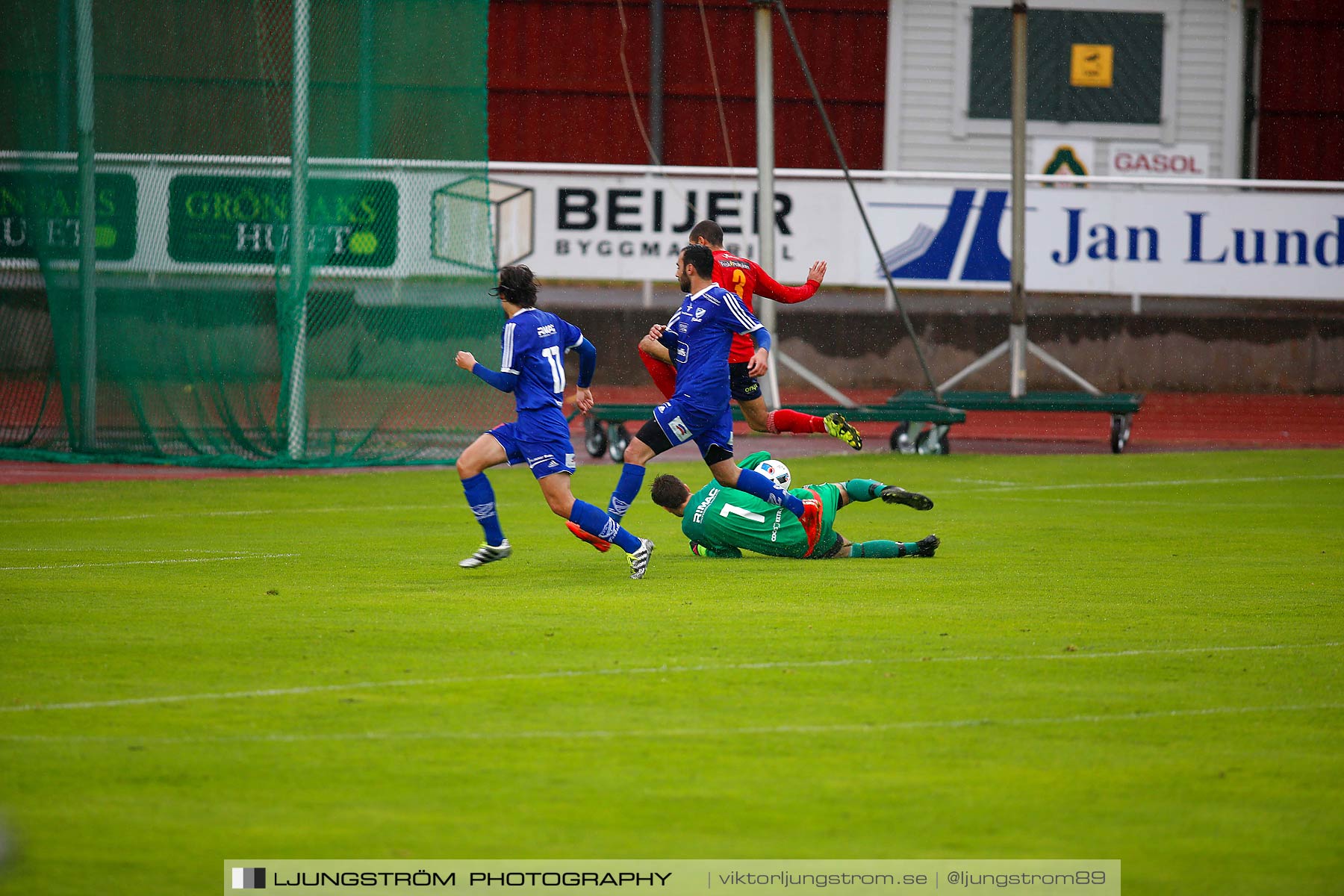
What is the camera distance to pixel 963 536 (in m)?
11.8

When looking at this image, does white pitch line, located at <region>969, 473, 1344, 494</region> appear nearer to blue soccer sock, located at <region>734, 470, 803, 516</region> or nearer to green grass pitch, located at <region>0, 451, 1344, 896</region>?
green grass pitch, located at <region>0, 451, 1344, 896</region>

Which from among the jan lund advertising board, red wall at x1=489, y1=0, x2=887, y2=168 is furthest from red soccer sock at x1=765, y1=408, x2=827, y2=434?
red wall at x1=489, y1=0, x2=887, y2=168

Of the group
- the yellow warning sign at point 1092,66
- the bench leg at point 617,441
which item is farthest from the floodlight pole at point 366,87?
the yellow warning sign at point 1092,66

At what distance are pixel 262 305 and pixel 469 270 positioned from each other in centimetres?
222

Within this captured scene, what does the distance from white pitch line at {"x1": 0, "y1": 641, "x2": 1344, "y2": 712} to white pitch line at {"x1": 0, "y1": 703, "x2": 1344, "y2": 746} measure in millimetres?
510

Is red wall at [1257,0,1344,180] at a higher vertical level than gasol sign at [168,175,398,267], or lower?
higher

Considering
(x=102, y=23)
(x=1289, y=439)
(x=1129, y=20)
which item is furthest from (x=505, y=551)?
(x=1129, y=20)

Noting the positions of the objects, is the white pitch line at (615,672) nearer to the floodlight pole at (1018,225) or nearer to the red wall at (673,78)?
the floodlight pole at (1018,225)

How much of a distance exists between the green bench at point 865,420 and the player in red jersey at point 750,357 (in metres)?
3.31

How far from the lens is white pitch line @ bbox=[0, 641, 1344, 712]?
6.31 metres

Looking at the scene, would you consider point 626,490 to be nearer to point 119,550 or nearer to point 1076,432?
point 119,550

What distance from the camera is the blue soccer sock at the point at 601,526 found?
9.50m

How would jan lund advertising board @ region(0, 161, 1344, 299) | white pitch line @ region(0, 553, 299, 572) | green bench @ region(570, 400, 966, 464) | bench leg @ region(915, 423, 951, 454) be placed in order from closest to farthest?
white pitch line @ region(0, 553, 299, 572) < green bench @ region(570, 400, 966, 464) < bench leg @ region(915, 423, 951, 454) < jan lund advertising board @ region(0, 161, 1344, 299)

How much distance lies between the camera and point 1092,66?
1353 inches
